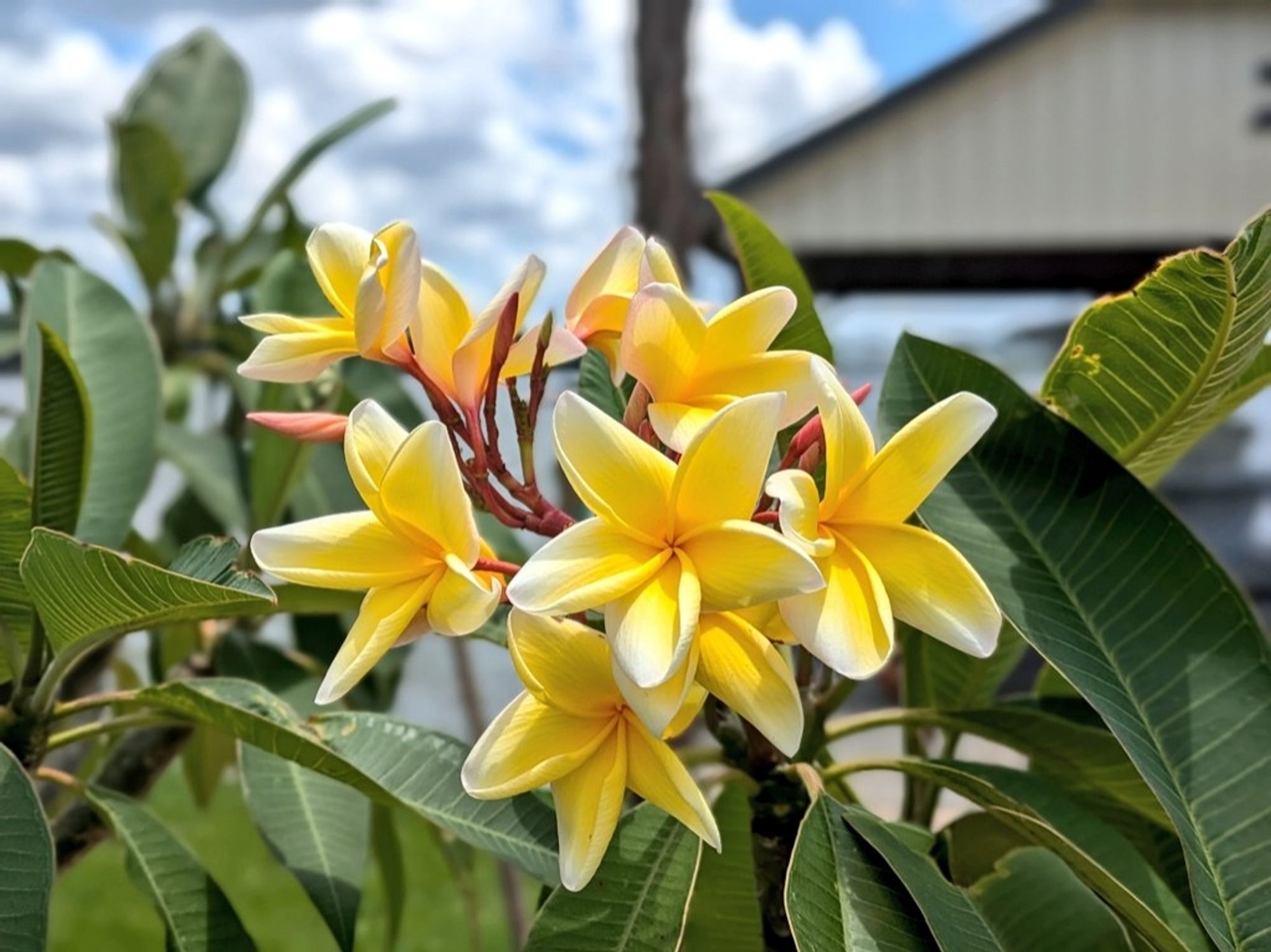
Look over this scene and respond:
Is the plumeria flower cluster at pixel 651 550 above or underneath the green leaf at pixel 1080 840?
above

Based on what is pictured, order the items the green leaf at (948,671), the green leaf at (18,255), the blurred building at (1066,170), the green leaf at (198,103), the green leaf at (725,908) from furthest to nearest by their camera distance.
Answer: the blurred building at (1066,170) → the green leaf at (198,103) → the green leaf at (18,255) → the green leaf at (948,671) → the green leaf at (725,908)

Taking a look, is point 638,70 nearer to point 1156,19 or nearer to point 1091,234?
point 1091,234

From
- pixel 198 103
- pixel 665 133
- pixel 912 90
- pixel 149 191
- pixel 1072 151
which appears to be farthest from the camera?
pixel 1072 151

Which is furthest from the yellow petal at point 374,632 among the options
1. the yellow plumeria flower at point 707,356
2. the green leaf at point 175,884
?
the green leaf at point 175,884

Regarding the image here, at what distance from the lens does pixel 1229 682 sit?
490 millimetres

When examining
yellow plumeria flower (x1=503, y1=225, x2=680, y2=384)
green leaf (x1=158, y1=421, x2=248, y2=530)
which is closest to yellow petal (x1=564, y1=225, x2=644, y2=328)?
yellow plumeria flower (x1=503, y1=225, x2=680, y2=384)

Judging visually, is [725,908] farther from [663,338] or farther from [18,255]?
[18,255]

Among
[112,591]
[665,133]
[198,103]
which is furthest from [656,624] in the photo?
[665,133]

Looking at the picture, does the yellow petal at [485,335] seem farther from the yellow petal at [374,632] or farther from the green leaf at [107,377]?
the green leaf at [107,377]

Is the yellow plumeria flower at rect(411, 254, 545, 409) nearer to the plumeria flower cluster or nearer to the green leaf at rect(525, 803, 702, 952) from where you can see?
the plumeria flower cluster

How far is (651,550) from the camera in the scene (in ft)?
1.23

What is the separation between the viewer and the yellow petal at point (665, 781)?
39 cm

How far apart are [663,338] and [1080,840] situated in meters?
0.32

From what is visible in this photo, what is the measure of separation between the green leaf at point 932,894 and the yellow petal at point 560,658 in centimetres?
14
